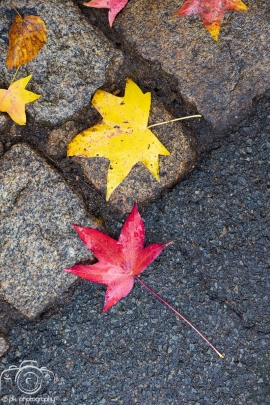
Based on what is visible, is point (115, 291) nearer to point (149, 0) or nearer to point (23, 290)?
point (23, 290)

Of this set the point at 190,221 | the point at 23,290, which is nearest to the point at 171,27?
the point at 190,221

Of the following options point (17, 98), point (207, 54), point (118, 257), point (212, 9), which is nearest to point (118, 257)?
point (118, 257)

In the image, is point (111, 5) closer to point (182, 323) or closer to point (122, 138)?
point (122, 138)

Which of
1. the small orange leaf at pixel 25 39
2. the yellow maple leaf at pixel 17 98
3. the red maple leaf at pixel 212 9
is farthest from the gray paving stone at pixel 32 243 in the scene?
the red maple leaf at pixel 212 9

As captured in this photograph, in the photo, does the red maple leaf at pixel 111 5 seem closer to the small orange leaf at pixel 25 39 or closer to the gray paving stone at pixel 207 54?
the gray paving stone at pixel 207 54

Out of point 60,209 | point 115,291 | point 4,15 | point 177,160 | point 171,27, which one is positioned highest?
point 4,15
